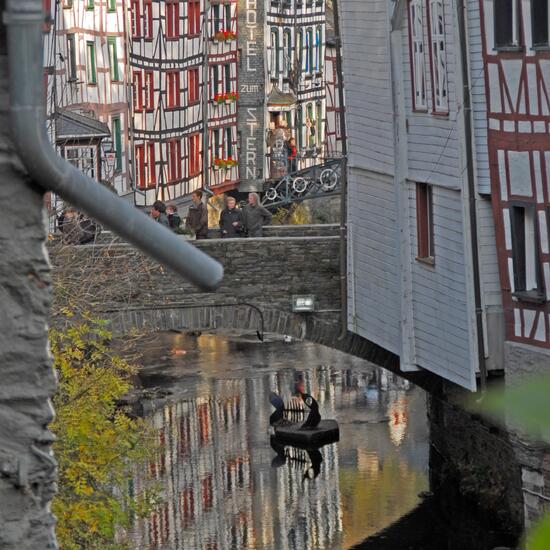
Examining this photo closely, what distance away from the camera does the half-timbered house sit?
3972cm

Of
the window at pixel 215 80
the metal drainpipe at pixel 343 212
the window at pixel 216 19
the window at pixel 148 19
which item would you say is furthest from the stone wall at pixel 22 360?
the window at pixel 215 80

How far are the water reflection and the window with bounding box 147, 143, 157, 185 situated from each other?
351 inches

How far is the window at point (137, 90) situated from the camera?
50.1 metres

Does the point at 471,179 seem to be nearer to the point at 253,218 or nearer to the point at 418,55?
the point at 418,55

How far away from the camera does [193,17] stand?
180 feet

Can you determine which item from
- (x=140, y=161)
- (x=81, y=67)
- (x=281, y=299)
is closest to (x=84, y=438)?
(x=281, y=299)

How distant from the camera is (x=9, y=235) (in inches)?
193

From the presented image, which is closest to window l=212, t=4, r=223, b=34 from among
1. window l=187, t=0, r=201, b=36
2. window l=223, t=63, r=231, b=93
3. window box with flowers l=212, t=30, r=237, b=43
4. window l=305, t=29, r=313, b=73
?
window box with flowers l=212, t=30, r=237, b=43

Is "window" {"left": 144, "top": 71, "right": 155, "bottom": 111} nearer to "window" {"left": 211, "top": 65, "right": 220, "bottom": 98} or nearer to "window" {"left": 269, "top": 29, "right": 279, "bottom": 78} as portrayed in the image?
"window" {"left": 211, "top": 65, "right": 220, "bottom": 98}

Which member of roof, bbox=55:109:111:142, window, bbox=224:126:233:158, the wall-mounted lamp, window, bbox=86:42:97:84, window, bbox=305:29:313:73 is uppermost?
window, bbox=305:29:313:73

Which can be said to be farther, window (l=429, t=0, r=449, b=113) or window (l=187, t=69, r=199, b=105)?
window (l=187, t=69, r=199, b=105)

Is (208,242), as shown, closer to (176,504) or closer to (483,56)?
(176,504)

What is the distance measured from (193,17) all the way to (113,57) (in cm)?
762

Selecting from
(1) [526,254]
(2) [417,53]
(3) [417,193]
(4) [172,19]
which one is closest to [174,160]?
(4) [172,19]
